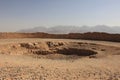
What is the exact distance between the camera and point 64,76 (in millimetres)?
10000

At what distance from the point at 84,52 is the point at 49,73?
10.7m

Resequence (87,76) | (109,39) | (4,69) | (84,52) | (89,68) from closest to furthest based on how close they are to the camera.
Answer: (87,76) < (4,69) < (89,68) < (84,52) < (109,39)

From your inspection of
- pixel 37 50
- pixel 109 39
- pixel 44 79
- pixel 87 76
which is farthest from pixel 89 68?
pixel 109 39

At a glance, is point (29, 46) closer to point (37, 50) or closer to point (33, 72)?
point (37, 50)

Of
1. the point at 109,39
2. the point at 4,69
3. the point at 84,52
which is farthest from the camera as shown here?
the point at 109,39

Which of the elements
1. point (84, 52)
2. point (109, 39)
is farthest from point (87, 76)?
point (109, 39)

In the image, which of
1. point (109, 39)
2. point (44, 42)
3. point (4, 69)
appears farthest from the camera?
point (109, 39)

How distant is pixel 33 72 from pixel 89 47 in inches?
460

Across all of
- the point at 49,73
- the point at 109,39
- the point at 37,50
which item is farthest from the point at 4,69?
the point at 109,39

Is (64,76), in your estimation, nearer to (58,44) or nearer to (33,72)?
(33,72)

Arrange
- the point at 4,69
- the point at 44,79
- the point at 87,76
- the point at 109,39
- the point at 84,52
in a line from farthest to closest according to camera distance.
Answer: the point at 109,39 → the point at 84,52 → the point at 4,69 → the point at 87,76 → the point at 44,79

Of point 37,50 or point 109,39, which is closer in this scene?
point 37,50

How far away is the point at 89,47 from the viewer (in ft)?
70.1

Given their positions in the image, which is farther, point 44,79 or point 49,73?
point 49,73
